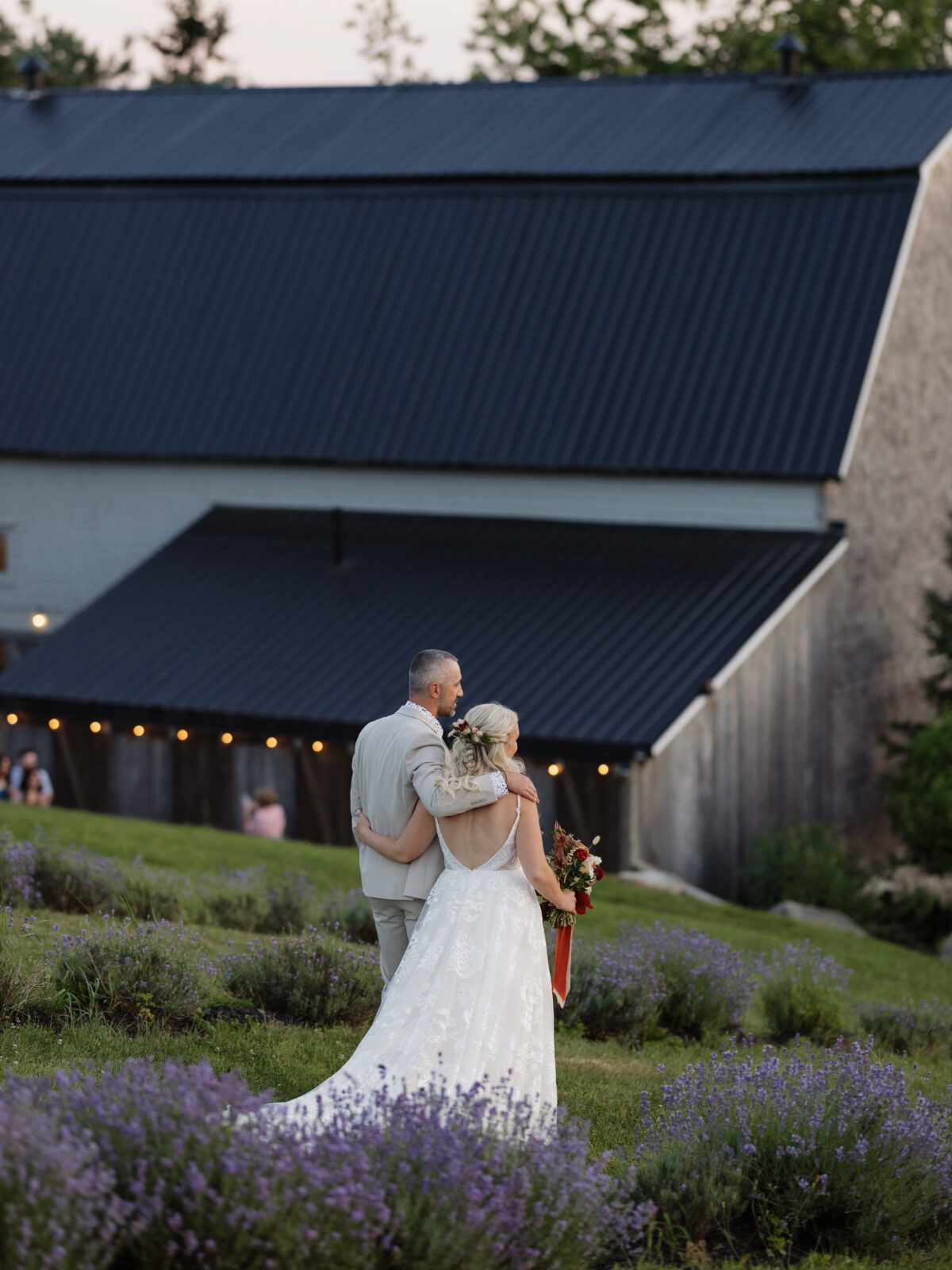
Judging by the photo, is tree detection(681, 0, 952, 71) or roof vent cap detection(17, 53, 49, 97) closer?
roof vent cap detection(17, 53, 49, 97)

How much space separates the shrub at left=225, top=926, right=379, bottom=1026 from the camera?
10422mm

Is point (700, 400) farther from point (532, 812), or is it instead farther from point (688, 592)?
point (532, 812)

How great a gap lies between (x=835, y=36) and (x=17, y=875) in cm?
3764

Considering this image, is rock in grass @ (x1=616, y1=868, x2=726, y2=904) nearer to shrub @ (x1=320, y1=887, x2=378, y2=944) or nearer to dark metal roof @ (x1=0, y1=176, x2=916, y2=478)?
dark metal roof @ (x1=0, y1=176, x2=916, y2=478)

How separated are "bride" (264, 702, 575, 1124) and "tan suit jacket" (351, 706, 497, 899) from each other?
0.21m

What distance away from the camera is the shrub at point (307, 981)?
34.2 feet

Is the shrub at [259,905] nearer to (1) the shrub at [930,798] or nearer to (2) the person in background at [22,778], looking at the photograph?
(2) the person in background at [22,778]

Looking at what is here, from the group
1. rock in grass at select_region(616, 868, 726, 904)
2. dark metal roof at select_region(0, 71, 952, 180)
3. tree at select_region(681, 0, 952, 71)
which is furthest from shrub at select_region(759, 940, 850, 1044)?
tree at select_region(681, 0, 952, 71)

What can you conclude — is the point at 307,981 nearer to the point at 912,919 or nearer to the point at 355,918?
the point at 355,918

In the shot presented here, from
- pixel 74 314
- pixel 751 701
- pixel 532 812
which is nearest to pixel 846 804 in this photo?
pixel 751 701

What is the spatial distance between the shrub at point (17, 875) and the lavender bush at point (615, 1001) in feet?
12.1

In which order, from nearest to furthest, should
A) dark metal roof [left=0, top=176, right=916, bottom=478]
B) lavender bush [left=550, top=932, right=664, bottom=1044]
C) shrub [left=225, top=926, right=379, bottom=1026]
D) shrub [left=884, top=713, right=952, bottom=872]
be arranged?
shrub [left=225, top=926, right=379, bottom=1026], lavender bush [left=550, top=932, right=664, bottom=1044], shrub [left=884, top=713, right=952, bottom=872], dark metal roof [left=0, top=176, right=916, bottom=478]

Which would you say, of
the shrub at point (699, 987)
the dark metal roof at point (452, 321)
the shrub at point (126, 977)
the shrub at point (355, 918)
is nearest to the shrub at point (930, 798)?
the dark metal roof at point (452, 321)

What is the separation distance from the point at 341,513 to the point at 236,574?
173cm
